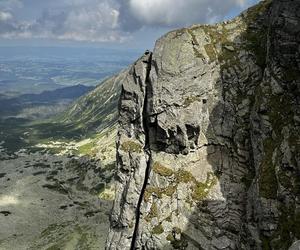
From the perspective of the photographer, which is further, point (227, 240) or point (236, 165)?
point (236, 165)

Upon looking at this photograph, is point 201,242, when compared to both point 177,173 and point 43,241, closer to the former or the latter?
point 177,173

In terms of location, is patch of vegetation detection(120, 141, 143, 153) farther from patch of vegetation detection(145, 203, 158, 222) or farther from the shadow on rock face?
patch of vegetation detection(145, 203, 158, 222)

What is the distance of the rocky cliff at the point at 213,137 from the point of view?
41.9 metres

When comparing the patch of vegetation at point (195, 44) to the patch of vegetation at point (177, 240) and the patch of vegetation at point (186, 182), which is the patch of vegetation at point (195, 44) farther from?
the patch of vegetation at point (177, 240)

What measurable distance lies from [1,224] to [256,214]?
345 ft

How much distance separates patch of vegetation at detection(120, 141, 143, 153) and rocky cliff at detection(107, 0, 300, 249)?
13 cm

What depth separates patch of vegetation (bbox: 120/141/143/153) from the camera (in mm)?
53031

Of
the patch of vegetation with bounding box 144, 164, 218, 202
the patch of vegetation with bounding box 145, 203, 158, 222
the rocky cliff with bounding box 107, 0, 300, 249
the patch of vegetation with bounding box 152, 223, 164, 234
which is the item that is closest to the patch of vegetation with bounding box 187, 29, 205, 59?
the rocky cliff with bounding box 107, 0, 300, 249

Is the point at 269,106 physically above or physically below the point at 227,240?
above

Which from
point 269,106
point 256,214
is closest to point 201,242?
point 256,214

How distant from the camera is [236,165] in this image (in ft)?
158

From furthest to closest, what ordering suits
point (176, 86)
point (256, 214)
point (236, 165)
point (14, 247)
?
point (14, 247) < point (176, 86) < point (236, 165) < point (256, 214)

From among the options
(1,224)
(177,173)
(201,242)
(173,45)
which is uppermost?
(173,45)

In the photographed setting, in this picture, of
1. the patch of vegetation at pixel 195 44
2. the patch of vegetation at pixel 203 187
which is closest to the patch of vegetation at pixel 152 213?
the patch of vegetation at pixel 203 187
